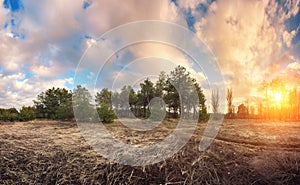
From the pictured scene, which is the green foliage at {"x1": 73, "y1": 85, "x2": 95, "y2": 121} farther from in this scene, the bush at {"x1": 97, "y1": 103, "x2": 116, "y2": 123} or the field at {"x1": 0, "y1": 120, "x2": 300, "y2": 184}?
the field at {"x1": 0, "y1": 120, "x2": 300, "y2": 184}

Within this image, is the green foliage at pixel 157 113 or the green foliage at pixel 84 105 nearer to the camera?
the green foliage at pixel 84 105

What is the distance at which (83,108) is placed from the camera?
45.2 feet

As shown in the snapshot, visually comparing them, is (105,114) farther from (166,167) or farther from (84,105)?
(166,167)

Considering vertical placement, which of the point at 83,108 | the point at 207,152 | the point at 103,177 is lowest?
the point at 103,177

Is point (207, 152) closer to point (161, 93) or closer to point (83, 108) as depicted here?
point (83, 108)

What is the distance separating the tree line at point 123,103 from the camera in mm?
13758

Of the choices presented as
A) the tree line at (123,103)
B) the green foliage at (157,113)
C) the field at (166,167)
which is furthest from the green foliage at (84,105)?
the field at (166,167)

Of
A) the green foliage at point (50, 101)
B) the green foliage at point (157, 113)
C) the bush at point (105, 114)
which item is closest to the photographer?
the bush at point (105, 114)

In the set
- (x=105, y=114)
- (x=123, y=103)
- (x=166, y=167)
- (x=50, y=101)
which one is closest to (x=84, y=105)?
(x=105, y=114)

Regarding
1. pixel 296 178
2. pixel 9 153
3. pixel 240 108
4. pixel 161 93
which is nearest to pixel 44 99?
pixel 161 93

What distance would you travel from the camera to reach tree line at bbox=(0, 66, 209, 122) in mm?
13758

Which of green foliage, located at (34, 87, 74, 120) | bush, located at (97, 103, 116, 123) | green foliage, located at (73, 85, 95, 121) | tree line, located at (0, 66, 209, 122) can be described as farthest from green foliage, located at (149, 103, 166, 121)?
green foliage, located at (34, 87, 74, 120)

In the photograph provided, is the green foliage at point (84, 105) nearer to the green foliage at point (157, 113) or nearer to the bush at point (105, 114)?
the bush at point (105, 114)

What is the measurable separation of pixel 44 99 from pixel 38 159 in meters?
16.1
